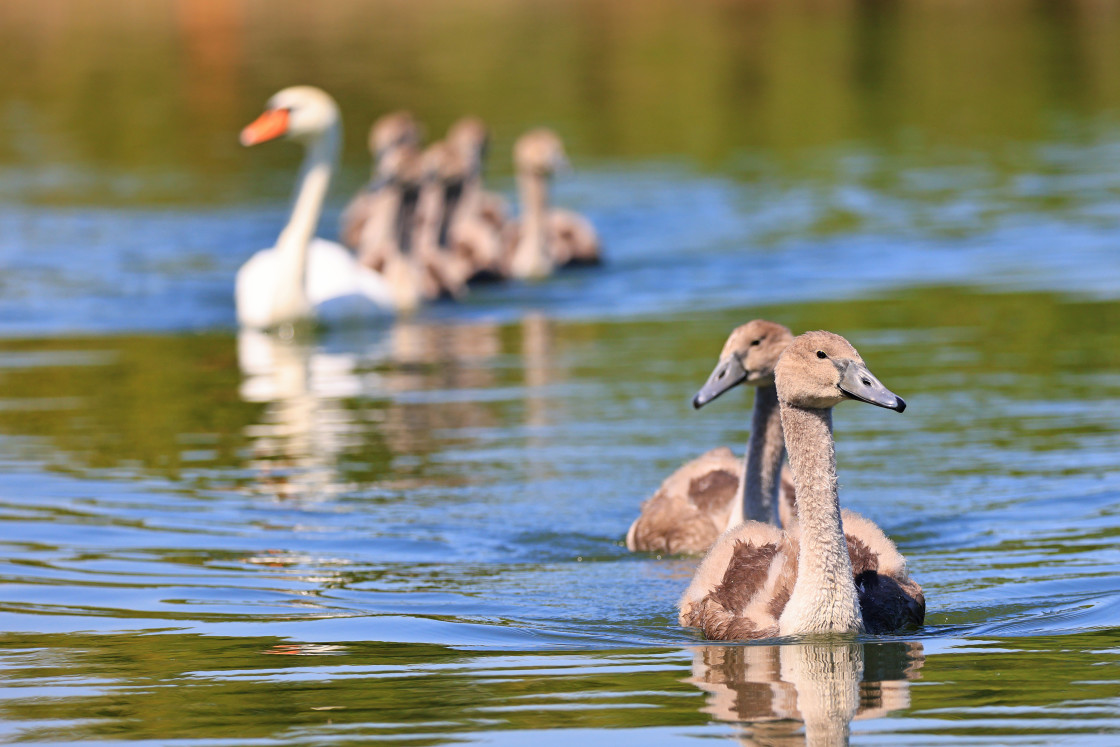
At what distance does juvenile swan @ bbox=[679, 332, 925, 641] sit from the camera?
750cm

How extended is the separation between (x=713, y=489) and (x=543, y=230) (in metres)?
11.1

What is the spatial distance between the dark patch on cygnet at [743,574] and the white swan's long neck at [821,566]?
0.87ft

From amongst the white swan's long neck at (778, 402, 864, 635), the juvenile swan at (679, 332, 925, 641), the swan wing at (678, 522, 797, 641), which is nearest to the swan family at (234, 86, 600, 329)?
the swan wing at (678, 522, 797, 641)

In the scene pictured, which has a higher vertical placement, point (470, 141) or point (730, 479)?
point (470, 141)

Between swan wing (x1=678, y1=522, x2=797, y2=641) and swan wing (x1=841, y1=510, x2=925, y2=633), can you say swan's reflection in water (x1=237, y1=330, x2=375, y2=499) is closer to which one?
swan wing (x1=678, y1=522, x2=797, y2=641)

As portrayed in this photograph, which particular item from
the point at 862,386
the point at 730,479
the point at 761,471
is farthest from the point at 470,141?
the point at 862,386

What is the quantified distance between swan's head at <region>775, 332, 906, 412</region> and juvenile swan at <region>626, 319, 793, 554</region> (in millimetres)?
1018

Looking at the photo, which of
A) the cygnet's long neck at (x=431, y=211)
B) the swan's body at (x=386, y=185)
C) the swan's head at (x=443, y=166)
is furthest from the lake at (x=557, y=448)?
the swan's head at (x=443, y=166)

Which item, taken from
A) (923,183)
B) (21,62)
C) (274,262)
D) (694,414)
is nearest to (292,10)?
(21,62)

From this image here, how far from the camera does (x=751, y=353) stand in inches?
368

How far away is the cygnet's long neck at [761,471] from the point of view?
948 centimetres

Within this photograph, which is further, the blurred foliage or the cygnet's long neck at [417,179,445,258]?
the blurred foliage

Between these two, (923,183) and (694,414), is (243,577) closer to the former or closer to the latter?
(694,414)

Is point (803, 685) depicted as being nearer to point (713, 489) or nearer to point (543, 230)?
point (713, 489)
